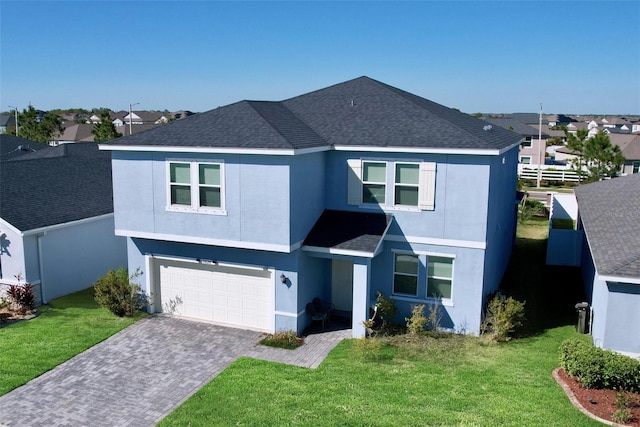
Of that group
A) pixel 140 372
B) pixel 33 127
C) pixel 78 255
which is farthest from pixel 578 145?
pixel 33 127

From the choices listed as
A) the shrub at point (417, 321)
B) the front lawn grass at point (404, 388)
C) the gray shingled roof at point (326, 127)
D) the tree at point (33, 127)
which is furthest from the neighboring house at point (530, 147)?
the tree at point (33, 127)

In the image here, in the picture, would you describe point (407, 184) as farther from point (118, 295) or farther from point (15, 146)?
point (15, 146)

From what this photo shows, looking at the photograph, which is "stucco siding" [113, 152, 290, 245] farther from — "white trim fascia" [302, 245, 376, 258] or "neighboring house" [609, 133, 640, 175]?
"neighboring house" [609, 133, 640, 175]

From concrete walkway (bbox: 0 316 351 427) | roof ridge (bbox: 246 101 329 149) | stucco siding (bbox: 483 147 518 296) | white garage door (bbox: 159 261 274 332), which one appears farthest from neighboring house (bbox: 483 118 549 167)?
concrete walkway (bbox: 0 316 351 427)

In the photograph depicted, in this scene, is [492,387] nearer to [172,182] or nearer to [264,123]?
[264,123]

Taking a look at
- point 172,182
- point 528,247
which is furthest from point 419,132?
point 528,247

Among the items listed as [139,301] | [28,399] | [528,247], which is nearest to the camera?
[28,399]

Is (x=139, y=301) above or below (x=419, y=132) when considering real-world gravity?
below
